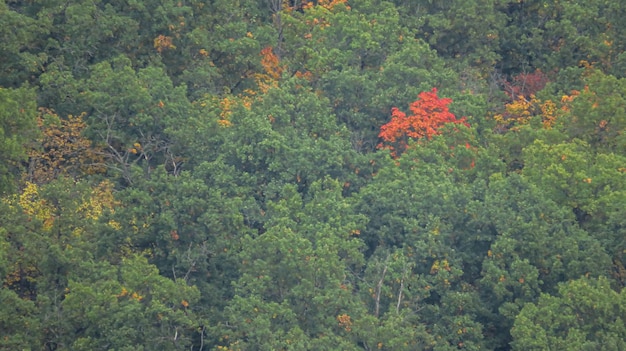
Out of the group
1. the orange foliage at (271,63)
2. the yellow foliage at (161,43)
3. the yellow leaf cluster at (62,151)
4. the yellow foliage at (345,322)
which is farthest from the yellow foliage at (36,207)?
the orange foliage at (271,63)

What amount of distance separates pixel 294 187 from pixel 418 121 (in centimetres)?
502

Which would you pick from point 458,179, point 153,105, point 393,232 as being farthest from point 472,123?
point 153,105

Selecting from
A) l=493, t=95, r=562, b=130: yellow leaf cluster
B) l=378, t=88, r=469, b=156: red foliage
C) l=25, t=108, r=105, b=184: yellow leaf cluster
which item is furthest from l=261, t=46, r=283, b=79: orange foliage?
l=25, t=108, r=105, b=184: yellow leaf cluster

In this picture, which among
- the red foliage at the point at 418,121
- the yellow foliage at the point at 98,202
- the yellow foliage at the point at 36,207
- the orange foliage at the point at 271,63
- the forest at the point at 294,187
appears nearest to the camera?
the forest at the point at 294,187

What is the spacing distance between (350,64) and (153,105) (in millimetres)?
6681

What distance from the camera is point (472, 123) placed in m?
36.8

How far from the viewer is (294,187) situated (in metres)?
32.5

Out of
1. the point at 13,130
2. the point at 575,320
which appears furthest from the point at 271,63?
the point at 575,320

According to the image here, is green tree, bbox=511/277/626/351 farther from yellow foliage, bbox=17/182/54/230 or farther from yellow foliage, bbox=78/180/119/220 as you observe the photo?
yellow foliage, bbox=17/182/54/230

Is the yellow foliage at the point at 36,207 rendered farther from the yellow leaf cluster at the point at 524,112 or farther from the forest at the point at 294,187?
the yellow leaf cluster at the point at 524,112

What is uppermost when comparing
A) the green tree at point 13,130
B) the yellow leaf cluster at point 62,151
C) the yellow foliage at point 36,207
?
the green tree at point 13,130

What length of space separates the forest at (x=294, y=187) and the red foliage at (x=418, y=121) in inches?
2.5

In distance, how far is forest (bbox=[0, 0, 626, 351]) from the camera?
2892 cm

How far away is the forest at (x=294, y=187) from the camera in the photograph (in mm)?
28922
